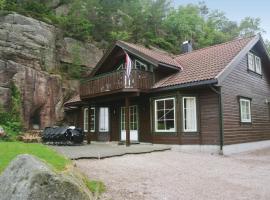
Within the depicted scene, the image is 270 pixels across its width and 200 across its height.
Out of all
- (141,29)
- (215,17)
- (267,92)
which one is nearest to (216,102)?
(267,92)

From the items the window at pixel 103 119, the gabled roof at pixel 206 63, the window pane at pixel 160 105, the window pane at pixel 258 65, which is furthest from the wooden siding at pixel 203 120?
the window at pixel 103 119

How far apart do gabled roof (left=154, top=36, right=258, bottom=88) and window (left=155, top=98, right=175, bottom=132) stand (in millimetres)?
859

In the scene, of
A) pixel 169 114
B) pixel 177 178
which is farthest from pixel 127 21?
pixel 177 178

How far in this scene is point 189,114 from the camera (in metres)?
14.9

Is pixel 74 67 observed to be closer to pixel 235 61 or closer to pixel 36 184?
pixel 235 61

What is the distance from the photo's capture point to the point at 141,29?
3247 cm

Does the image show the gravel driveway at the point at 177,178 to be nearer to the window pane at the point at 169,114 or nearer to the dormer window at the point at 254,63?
the window pane at the point at 169,114

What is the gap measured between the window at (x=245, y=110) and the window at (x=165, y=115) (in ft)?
12.7

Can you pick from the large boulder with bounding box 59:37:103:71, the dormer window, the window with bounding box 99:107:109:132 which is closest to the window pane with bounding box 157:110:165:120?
the window with bounding box 99:107:109:132

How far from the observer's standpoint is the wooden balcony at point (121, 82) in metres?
15.5

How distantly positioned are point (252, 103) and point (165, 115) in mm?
5623

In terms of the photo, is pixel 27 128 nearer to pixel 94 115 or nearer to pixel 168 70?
pixel 94 115

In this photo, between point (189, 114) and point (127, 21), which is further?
point (127, 21)

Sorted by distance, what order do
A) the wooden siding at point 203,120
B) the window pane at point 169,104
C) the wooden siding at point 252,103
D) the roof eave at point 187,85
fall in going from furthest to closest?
the window pane at point 169,104, the wooden siding at point 252,103, the wooden siding at point 203,120, the roof eave at point 187,85
